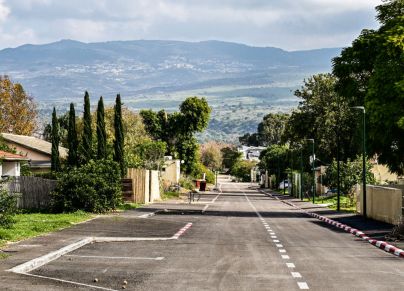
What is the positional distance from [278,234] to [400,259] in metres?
9.16

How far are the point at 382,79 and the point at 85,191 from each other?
15.5 meters

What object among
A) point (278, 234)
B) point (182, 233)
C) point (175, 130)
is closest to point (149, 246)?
point (182, 233)

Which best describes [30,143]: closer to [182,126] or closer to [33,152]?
[33,152]

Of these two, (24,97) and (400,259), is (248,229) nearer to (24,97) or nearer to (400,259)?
(400,259)

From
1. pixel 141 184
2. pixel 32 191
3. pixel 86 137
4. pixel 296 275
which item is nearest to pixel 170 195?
pixel 141 184

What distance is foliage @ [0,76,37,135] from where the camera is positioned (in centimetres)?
9181

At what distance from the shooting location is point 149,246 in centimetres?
2241

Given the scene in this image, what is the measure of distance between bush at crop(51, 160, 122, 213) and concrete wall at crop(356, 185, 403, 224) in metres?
12.6

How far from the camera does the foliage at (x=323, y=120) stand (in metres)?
87.2

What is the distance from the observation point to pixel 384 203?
3669 centimetres

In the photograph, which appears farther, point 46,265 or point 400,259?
point 400,259

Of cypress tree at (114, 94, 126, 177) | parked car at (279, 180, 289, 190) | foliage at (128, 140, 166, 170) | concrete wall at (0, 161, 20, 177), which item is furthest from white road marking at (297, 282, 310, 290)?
parked car at (279, 180, 289, 190)

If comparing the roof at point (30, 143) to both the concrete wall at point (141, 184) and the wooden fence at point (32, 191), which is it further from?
the wooden fence at point (32, 191)

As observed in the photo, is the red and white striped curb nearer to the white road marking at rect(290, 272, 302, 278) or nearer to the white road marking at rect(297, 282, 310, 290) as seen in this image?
the white road marking at rect(290, 272, 302, 278)
